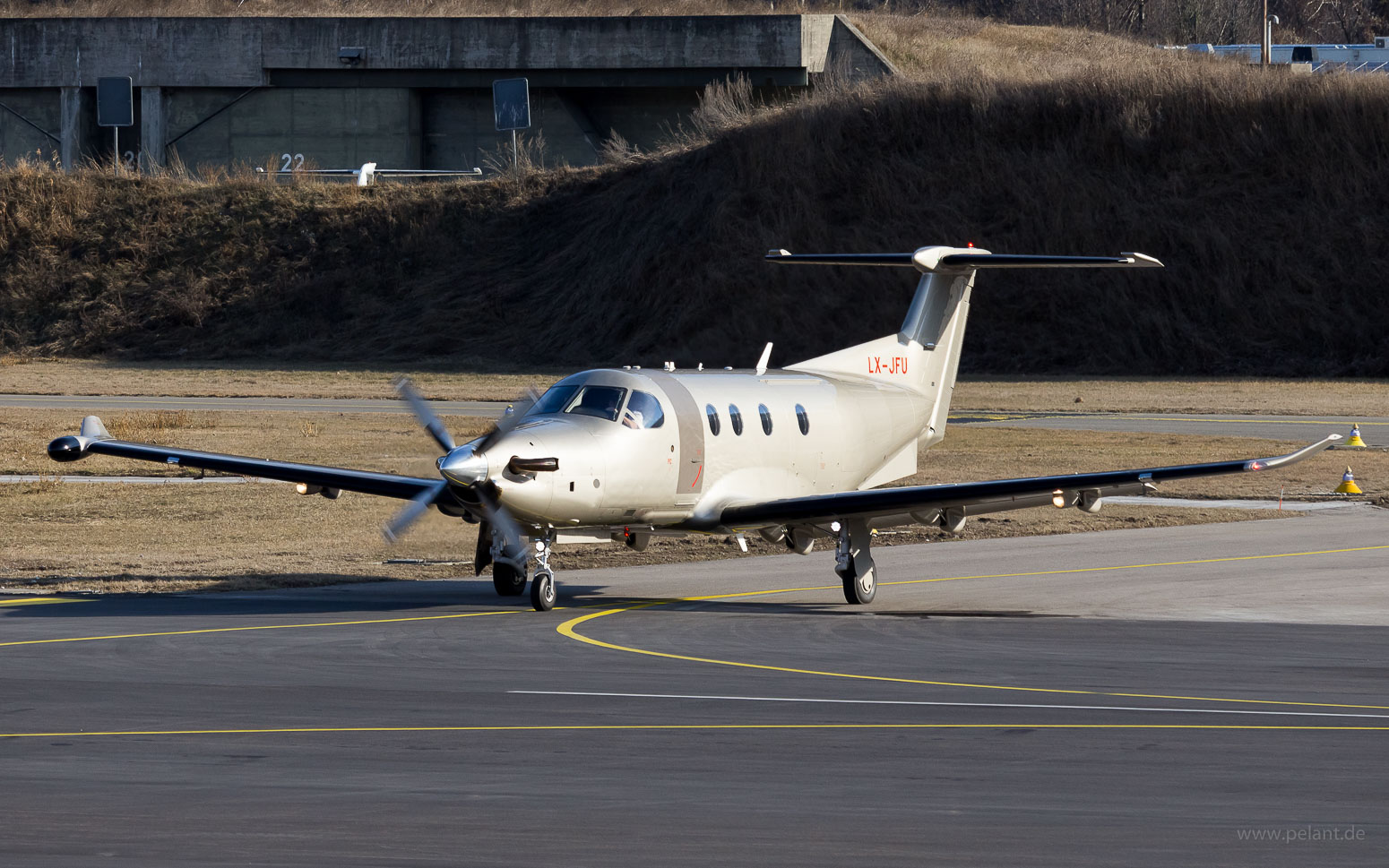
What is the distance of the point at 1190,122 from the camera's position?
64.0m

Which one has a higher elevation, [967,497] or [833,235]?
[833,235]

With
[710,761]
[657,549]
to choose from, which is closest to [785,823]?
[710,761]

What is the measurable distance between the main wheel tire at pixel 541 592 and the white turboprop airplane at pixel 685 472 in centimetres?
2

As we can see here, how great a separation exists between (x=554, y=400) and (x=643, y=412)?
98cm

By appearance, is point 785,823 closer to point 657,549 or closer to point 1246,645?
point 1246,645

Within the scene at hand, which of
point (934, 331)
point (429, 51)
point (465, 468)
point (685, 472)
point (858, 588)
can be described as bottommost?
point (858, 588)

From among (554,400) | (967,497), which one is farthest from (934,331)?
(554,400)

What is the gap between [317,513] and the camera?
2697 centimetres

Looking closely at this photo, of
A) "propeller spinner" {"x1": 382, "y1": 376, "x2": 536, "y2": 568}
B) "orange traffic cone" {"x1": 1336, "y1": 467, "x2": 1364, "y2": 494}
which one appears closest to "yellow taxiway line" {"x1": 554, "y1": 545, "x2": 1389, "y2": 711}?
"propeller spinner" {"x1": 382, "y1": 376, "x2": 536, "y2": 568}

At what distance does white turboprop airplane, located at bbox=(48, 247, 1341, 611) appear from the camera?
55.7ft

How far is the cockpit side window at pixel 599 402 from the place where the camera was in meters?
17.8

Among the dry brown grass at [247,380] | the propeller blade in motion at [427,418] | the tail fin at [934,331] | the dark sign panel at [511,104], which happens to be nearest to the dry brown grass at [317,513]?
the propeller blade in motion at [427,418]

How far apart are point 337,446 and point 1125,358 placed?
34764 mm
